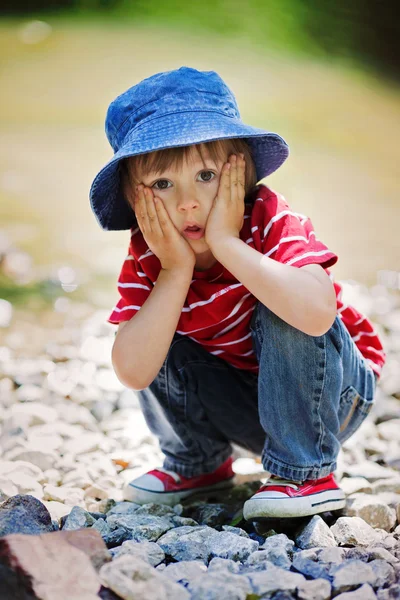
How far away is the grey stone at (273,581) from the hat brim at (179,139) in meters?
0.91

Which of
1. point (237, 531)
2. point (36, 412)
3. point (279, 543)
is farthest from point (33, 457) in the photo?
point (279, 543)

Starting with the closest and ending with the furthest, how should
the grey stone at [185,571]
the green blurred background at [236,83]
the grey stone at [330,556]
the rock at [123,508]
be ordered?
the grey stone at [185,571]
the grey stone at [330,556]
the rock at [123,508]
the green blurred background at [236,83]

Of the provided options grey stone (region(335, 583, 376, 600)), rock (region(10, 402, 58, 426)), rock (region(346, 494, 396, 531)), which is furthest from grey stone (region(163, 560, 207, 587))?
rock (region(10, 402, 58, 426))

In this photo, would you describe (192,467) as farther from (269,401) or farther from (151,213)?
(151,213)

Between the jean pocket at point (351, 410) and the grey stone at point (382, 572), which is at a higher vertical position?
the jean pocket at point (351, 410)

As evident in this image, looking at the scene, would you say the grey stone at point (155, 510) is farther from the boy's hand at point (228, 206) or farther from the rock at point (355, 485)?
the boy's hand at point (228, 206)

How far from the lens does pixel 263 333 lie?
72.4 inches

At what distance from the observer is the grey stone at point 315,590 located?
1.36 meters

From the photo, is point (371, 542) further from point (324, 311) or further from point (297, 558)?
point (324, 311)

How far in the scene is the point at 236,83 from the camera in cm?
545

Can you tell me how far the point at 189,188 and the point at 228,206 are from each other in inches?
4.1

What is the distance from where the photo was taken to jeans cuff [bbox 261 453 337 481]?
1831 mm

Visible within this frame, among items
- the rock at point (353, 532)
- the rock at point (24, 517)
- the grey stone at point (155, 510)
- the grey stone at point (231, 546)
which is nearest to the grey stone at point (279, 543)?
the grey stone at point (231, 546)

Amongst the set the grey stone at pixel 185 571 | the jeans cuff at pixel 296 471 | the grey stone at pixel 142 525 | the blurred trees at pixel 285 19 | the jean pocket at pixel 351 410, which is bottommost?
the grey stone at pixel 142 525
